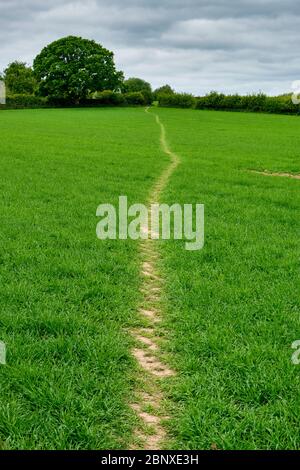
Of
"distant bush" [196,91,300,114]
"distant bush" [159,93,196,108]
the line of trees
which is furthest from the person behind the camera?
"distant bush" [159,93,196,108]

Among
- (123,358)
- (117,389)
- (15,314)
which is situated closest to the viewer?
(117,389)

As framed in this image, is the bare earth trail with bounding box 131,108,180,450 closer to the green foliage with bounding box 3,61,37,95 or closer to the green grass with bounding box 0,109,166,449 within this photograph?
the green grass with bounding box 0,109,166,449

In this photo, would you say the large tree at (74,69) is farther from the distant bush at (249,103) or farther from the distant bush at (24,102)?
the distant bush at (249,103)

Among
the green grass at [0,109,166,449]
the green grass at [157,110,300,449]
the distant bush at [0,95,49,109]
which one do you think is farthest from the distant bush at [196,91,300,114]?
the green grass at [0,109,166,449]

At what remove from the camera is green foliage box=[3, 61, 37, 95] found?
11312 centimetres

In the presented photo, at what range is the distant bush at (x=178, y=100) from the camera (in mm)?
96850

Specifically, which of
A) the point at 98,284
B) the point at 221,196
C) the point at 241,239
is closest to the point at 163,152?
the point at 221,196

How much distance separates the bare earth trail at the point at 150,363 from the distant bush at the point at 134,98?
95116 mm

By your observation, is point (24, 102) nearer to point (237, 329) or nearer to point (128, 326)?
point (128, 326)

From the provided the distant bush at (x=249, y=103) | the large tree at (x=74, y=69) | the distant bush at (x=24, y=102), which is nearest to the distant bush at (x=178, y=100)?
the distant bush at (x=249, y=103)

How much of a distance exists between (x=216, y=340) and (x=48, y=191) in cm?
966

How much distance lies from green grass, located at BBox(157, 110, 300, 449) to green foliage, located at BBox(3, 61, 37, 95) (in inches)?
4291
